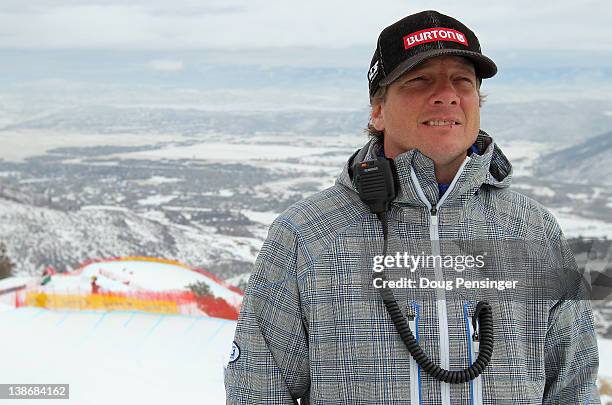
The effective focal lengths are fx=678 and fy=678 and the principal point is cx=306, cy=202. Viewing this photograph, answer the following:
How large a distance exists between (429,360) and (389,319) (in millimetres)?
79

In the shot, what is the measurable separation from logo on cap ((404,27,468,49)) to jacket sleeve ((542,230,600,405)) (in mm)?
348

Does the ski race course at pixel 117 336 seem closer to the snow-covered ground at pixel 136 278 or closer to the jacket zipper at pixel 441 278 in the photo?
the snow-covered ground at pixel 136 278

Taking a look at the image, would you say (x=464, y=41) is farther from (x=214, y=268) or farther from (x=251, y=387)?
(x=214, y=268)

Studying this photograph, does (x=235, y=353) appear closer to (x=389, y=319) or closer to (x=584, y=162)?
(x=389, y=319)

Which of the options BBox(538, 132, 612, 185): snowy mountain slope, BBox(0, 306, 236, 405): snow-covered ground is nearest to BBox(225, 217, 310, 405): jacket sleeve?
BBox(0, 306, 236, 405): snow-covered ground

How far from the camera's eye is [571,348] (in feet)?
3.34

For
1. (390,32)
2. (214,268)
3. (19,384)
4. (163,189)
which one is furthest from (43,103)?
(390,32)

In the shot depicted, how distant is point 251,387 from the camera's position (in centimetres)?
101

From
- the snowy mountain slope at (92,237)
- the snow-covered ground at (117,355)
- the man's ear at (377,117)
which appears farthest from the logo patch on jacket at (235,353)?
the snowy mountain slope at (92,237)

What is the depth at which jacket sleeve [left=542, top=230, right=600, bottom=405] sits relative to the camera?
1.02 m

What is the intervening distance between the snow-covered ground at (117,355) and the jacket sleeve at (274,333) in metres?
1.94

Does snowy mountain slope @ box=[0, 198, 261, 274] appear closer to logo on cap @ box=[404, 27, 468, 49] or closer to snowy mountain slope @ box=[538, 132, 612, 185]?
snowy mountain slope @ box=[538, 132, 612, 185]

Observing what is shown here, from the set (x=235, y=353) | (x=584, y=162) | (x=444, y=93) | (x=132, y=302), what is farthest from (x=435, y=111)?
(x=584, y=162)

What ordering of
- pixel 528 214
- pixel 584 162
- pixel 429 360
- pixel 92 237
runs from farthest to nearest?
pixel 584 162 < pixel 92 237 < pixel 528 214 < pixel 429 360
